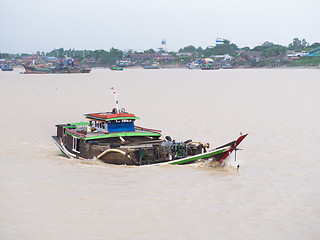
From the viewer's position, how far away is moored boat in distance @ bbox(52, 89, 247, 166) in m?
26.4

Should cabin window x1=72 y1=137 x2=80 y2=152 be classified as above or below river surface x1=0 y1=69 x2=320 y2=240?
above

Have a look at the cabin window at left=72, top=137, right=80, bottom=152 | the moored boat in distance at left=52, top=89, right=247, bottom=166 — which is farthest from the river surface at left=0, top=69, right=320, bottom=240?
the cabin window at left=72, top=137, right=80, bottom=152

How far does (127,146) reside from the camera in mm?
27953

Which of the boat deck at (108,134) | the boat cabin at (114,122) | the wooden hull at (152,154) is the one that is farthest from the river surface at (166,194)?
the boat cabin at (114,122)

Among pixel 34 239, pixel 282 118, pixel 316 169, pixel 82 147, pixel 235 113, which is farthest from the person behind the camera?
pixel 235 113

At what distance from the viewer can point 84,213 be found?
762 inches

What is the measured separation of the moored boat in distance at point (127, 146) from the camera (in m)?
26.4

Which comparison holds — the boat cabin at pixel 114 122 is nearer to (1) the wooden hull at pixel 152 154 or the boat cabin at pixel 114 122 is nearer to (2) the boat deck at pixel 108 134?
(2) the boat deck at pixel 108 134

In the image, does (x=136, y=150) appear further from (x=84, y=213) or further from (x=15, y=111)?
(x=15, y=111)

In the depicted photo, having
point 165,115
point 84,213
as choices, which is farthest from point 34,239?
point 165,115

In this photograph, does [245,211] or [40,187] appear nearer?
[245,211]

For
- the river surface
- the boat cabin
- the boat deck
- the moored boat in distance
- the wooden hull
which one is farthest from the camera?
the boat cabin

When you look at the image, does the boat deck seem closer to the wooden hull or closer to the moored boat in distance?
the moored boat in distance

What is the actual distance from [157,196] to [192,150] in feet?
20.6
